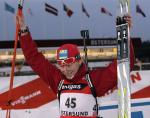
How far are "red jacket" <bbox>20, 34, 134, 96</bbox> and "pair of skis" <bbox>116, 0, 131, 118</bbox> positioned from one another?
32cm

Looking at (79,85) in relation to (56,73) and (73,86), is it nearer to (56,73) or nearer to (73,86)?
(73,86)

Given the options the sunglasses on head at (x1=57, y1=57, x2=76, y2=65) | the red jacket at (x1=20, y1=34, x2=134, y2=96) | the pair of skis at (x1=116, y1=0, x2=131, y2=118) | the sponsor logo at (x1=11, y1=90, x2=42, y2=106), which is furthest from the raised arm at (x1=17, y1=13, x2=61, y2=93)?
the sponsor logo at (x1=11, y1=90, x2=42, y2=106)

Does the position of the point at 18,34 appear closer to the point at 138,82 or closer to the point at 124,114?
the point at 124,114

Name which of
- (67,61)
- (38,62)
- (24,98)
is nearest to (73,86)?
(67,61)

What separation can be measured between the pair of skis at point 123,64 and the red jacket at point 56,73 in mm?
318

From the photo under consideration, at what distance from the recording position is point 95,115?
4.25m

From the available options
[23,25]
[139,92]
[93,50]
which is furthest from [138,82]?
[93,50]

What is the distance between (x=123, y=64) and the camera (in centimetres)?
387

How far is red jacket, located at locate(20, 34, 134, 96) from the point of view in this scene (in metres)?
4.21

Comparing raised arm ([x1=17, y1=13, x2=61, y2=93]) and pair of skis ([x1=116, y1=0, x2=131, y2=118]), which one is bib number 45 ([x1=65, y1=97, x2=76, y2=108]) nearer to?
raised arm ([x1=17, y1=13, x2=61, y2=93])

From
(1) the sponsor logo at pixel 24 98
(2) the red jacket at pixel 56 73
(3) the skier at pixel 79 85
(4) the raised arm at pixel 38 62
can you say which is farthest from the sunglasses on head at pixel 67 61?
(1) the sponsor logo at pixel 24 98

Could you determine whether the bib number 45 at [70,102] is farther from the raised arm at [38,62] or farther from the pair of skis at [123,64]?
the pair of skis at [123,64]

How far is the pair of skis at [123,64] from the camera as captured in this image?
3793 millimetres

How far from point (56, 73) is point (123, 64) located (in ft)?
2.34
